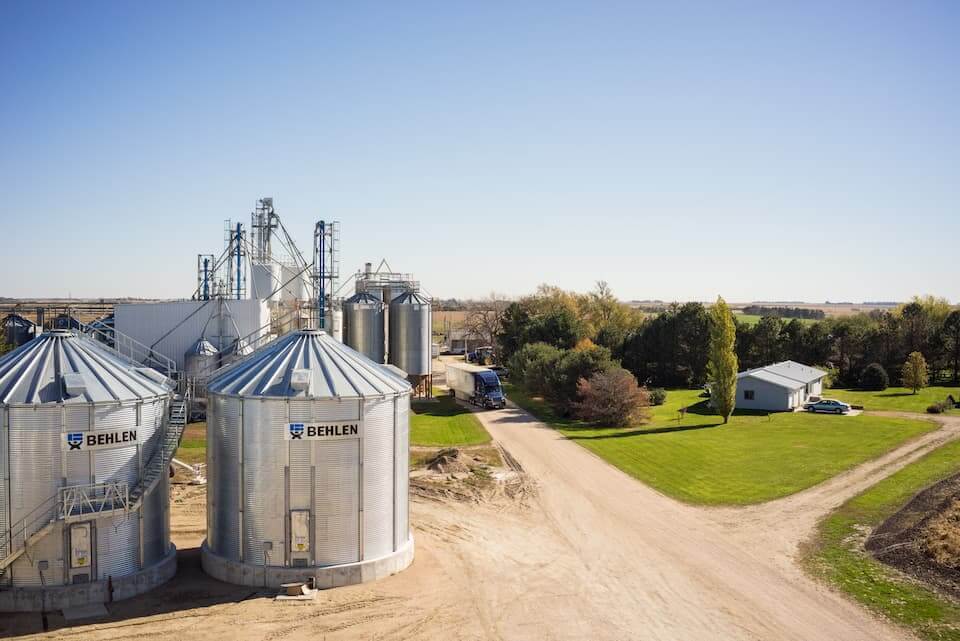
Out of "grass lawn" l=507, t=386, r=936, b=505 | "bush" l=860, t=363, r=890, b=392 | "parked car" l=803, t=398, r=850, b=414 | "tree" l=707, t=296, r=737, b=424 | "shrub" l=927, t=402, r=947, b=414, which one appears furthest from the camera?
"bush" l=860, t=363, r=890, b=392

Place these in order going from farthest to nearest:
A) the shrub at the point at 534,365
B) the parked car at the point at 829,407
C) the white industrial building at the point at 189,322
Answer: the shrub at the point at 534,365, the parked car at the point at 829,407, the white industrial building at the point at 189,322

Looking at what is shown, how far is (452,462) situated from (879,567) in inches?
1006

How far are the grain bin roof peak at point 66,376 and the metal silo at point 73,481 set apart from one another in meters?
0.04

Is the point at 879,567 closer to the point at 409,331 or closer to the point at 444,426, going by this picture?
the point at 444,426

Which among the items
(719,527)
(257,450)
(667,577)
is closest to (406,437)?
(257,450)

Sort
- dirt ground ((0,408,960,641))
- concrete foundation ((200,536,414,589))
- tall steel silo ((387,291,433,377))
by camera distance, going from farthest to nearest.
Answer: tall steel silo ((387,291,433,377)), concrete foundation ((200,536,414,589)), dirt ground ((0,408,960,641))

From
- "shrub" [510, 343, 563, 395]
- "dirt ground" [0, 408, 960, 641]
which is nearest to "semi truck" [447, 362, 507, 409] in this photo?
"shrub" [510, 343, 563, 395]

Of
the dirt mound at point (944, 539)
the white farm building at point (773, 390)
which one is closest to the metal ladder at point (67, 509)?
the dirt mound at point (944, 539)

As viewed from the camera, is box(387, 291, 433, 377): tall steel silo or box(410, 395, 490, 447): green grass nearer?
box(410, 395, 490, 447): green grass

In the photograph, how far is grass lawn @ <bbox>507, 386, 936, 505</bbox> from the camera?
4428cm

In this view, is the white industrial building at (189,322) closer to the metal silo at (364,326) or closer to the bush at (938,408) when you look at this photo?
the metal silo at (364,326)

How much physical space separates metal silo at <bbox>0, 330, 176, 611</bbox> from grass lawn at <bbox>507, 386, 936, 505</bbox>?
91.8 ft

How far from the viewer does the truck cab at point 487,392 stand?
7294cm

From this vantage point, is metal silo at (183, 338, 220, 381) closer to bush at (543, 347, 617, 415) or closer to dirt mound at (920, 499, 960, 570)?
bush at (543, 347, 617, 415)
